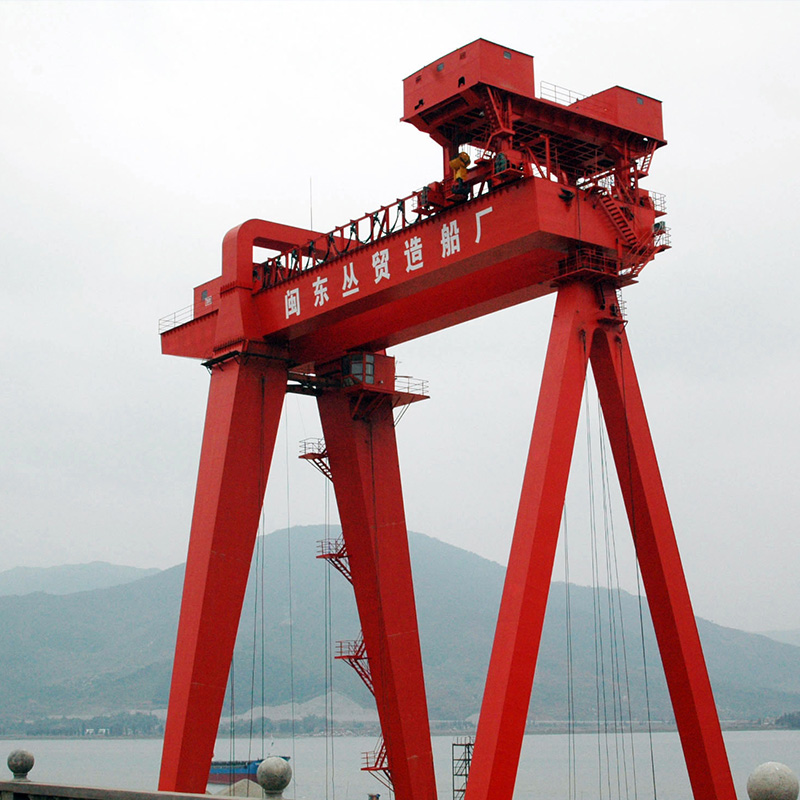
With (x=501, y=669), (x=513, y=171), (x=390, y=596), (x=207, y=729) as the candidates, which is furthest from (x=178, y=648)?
(x=513, y=171)

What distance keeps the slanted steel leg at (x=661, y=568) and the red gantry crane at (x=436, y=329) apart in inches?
1.5

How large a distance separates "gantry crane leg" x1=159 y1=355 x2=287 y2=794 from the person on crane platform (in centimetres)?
824

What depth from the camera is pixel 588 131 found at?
2159 centimetres

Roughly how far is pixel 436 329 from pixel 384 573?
21.4 feet

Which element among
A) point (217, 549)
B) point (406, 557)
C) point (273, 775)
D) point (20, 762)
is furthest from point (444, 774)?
point (273, 775)

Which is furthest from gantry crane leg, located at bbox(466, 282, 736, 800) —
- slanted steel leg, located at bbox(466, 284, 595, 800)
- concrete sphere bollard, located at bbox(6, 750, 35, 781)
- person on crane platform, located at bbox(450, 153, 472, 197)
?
concrete sphere bollard, located at bbox(6, 750, 35, 781)

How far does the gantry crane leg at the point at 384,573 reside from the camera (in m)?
27.9

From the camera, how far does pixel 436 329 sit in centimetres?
2678

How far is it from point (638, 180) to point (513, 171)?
11.2 ft

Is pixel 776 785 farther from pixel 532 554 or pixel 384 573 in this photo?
pixel 384 573

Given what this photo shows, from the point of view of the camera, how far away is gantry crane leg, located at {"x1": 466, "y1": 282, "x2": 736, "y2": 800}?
18.6 m

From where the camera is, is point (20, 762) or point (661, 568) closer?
point (20, 762)

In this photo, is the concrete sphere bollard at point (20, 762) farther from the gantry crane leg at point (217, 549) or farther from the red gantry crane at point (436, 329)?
the gantry crane leg at point (217, 549)

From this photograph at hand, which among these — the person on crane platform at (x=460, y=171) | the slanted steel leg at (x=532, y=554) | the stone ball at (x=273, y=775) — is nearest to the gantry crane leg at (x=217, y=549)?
the person on crane platform at (x=460, y=171)
